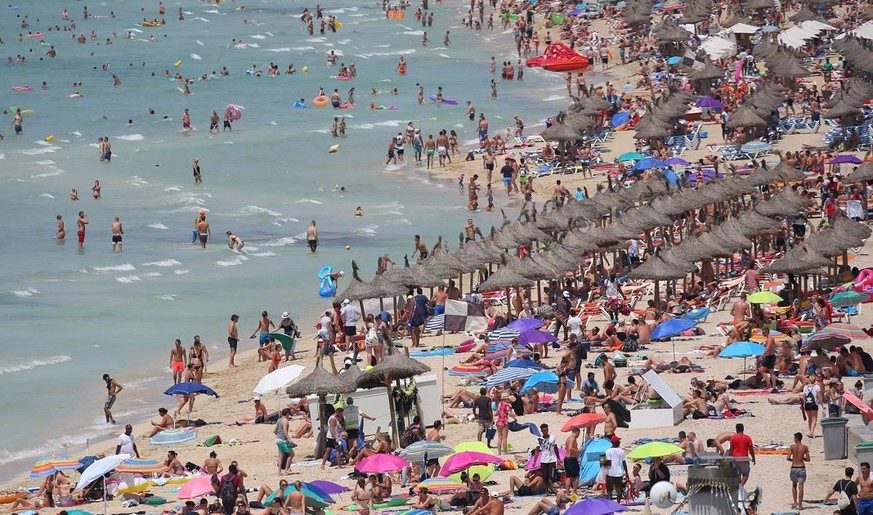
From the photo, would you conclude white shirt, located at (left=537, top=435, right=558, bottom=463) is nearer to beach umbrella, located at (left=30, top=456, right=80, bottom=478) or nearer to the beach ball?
the beach ball

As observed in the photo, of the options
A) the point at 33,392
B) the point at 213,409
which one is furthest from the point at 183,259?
the point at 213,409

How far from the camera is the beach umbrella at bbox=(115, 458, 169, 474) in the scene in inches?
691

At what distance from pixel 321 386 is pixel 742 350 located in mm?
5546

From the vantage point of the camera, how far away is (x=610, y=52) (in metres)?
50.5

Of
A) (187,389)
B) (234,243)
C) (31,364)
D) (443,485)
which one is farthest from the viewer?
(234,243)

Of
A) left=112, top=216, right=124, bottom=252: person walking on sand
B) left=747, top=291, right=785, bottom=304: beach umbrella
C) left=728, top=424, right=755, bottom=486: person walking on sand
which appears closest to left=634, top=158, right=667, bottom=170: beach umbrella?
left=747, top=291, right=785, bottom=304: beach umbrella

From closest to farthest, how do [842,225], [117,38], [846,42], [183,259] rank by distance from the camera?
[842,225] < [183,259] < [846,42] < [117,38]

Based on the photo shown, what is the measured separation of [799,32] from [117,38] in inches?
1454

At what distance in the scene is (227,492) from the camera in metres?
16.0

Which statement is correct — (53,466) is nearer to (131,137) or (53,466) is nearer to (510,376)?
(510,376)

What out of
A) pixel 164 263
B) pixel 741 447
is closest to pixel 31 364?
pixel 164 263

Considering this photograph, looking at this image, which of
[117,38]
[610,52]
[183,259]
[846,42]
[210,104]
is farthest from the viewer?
[117,38]

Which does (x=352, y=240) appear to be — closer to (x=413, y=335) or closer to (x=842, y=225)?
(x=413, y=335)

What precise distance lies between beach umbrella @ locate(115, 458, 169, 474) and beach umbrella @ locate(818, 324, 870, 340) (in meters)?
8.79
